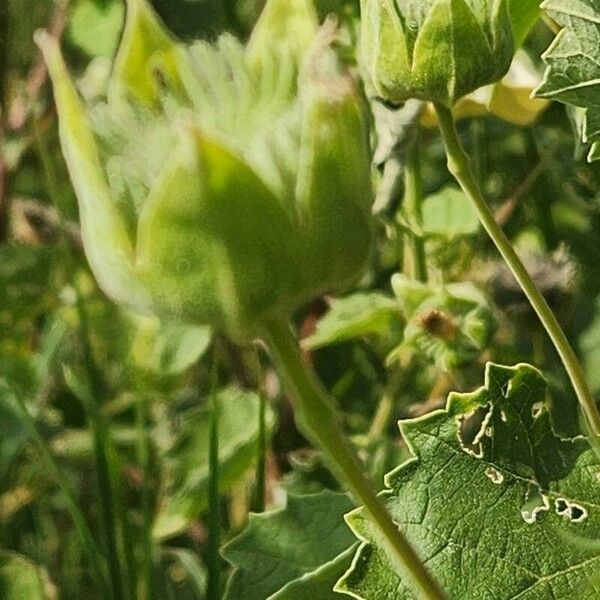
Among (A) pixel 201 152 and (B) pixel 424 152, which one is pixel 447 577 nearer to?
(A) pixel 201 152

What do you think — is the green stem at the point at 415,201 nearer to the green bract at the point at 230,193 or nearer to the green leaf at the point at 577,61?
the green leaf at the point at 577,61

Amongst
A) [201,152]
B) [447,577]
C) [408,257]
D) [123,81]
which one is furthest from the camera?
[408,257]

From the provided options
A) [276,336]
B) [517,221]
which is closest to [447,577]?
[276,336]

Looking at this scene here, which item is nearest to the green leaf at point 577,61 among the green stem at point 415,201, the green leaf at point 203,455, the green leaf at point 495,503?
the green leaf at point 495,503

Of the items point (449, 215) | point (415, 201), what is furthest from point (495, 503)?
point (449, 215)

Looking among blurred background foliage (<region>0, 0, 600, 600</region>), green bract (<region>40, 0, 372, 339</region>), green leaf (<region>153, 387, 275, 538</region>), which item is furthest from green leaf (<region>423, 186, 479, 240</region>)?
green bract (<region>40, 0, 372, 339</region>)

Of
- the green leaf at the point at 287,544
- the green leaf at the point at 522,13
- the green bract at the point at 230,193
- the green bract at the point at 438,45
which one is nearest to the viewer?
the green bract at the point at 230,193

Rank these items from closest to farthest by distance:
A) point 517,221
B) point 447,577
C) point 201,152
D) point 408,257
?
1. point 201,152
2. point 447,577
3. point 408,257
4. point 517,221

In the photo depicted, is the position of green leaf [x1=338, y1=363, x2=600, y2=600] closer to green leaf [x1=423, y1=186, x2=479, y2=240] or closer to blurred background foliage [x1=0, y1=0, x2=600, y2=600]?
blurred background foliage [x1=0, y1=0, x2=600, y2=600]
